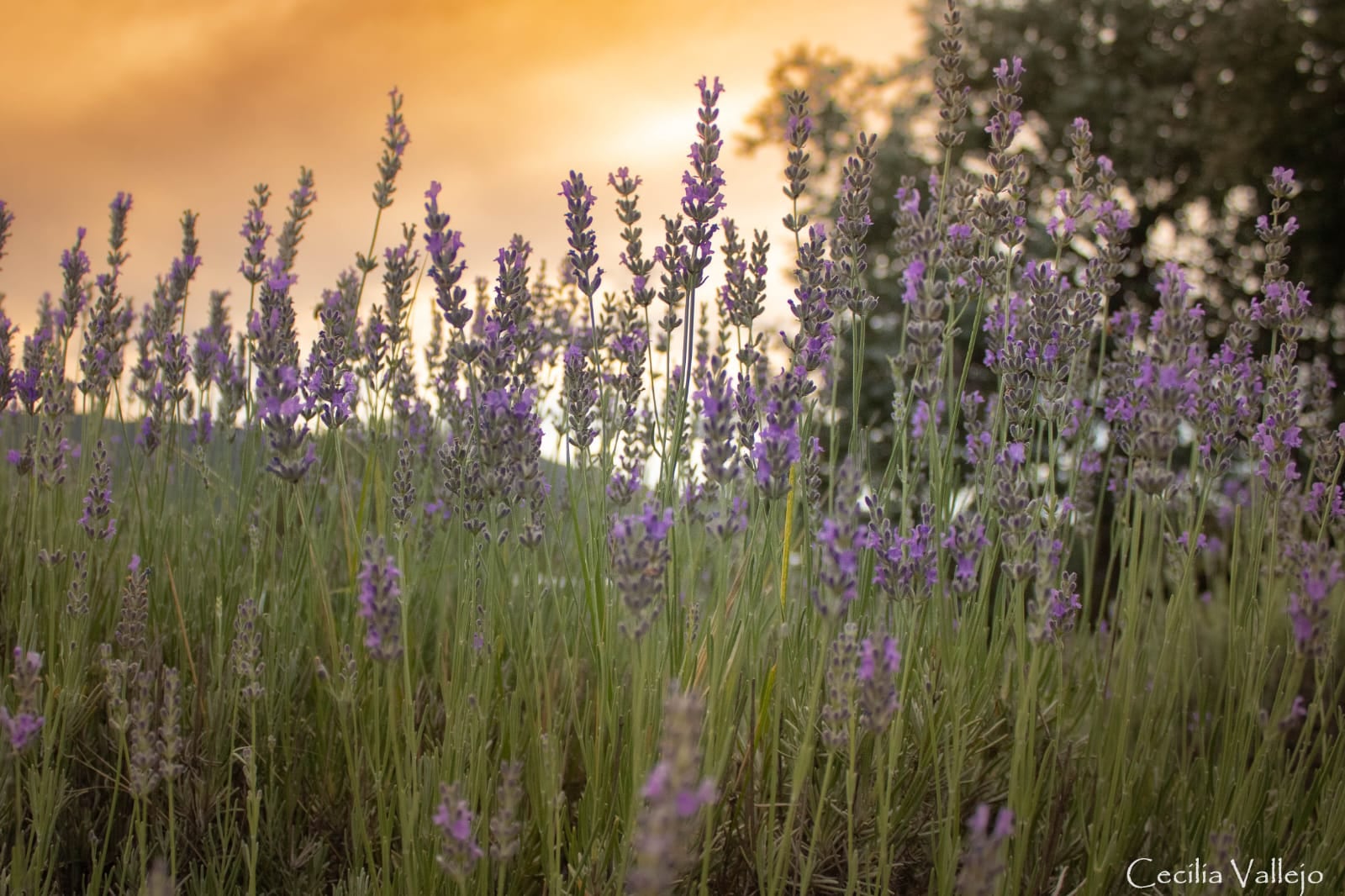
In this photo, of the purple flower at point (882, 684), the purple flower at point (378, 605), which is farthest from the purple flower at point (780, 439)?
the purple flower at point (378, 605)

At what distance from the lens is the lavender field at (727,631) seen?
1.71 m

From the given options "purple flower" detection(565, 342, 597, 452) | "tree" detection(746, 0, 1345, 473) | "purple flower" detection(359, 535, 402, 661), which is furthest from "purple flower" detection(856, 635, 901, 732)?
"tree" detection(746, 0, 1345, 473)

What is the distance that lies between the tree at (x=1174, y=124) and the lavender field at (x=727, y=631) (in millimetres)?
11581

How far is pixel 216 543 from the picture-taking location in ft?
10.1

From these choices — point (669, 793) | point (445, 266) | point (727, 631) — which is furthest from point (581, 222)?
point (669, 793)

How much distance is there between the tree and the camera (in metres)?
14.9

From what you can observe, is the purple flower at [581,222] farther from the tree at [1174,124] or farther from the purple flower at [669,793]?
the tree at [1174,124]

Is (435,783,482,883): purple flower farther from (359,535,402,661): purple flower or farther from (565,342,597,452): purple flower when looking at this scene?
(565,342,597,452): purple flower

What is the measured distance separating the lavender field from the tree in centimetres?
1158

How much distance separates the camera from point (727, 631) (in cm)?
207

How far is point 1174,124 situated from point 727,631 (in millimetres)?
17606

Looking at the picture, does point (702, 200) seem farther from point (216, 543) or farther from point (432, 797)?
point (216, 543)

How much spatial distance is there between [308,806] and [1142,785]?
1.89 m
